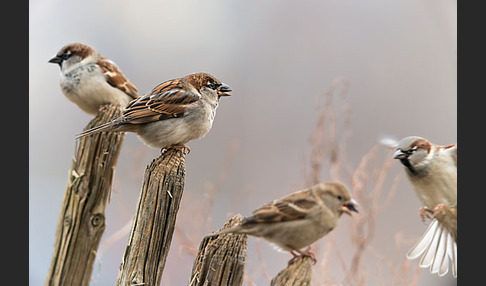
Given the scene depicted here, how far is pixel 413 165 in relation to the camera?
2787 millimetres

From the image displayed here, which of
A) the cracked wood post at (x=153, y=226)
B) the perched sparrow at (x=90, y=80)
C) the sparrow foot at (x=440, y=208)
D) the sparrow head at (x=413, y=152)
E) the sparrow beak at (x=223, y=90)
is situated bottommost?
the cracked wood post at (x=153, y=226)

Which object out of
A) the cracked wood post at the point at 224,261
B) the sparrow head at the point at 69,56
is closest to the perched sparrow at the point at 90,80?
the sparrow head at the point at 69,56

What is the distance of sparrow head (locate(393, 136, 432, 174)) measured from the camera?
9.07ft

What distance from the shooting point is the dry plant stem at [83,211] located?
3457 mm

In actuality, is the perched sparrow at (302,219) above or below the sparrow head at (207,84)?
below

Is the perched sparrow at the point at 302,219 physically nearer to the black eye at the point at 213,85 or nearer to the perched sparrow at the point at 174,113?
the perched sparrow at the point at 174,113

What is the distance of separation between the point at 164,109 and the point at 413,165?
1246 mm

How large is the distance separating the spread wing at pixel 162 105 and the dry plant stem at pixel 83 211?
595mm

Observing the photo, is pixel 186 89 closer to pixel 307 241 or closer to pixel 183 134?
pixel 183 134

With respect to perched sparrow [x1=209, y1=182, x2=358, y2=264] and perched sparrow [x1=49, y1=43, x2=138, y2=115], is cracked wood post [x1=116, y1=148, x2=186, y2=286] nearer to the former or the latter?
perched sparrow [x1=209, y1=182, x2=358, y2=264]

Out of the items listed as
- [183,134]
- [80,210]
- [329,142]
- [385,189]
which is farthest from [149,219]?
[385,189]

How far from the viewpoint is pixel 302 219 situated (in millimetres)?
2285

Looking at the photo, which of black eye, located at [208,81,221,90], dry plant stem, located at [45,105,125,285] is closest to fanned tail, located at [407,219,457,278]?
black eye, located at [208,81,221,90]

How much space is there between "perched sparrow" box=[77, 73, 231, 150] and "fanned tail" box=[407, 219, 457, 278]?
1.17 metres
